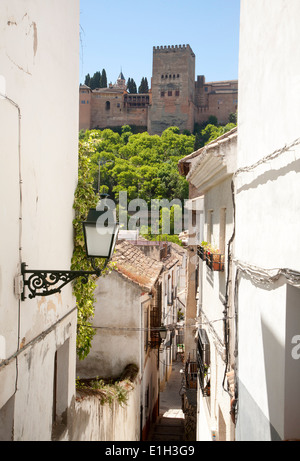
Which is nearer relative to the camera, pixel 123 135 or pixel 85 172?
pixel 85 172

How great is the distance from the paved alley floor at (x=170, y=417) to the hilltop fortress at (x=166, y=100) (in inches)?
2627

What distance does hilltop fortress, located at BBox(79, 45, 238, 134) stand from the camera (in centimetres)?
8475

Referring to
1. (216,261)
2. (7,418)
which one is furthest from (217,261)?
(7,418)

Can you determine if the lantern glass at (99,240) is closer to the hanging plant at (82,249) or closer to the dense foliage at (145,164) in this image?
the hanging plant at (82,249)

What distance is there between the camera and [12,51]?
366cm

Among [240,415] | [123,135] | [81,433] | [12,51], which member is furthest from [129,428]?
[123,135]

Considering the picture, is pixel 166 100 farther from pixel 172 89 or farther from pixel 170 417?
pixel 170 417

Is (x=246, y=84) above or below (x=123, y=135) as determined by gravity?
below

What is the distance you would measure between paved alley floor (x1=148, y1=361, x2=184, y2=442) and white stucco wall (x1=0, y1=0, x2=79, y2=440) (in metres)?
10.8

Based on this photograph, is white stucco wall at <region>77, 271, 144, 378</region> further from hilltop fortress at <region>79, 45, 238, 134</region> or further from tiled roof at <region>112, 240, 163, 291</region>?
hilltop fortress at <region>79, 45, 238, 134</region>

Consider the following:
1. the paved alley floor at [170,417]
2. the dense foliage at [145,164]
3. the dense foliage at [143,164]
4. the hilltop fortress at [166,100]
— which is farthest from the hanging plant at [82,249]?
the hilltop fortress at [166,100]

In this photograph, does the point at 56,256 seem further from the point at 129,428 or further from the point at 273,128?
the point at 129,428

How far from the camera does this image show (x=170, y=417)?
1872cm
